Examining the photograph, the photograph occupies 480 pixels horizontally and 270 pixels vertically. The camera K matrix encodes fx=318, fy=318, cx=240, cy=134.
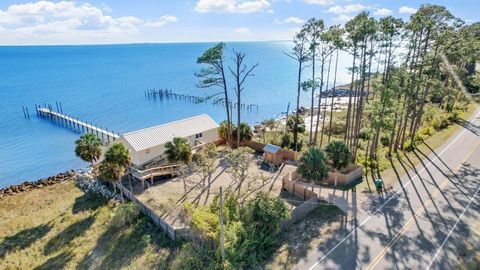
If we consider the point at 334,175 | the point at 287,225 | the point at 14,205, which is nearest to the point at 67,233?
the point at 14,205

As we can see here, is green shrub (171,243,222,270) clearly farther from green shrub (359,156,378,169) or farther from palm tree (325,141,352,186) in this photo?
green shrub (359,156,378,169)

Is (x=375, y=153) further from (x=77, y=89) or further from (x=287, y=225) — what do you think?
(x=77, y=89)

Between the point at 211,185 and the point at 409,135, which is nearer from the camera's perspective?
the point at 211,185

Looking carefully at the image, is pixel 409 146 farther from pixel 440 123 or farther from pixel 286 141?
pixel 286 141

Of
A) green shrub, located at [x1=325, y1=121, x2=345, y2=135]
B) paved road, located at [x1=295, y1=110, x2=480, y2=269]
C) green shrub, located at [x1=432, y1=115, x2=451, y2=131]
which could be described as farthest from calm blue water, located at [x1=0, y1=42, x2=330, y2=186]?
paved road, located at [x1=295, y1=110, x2=480, y2=269]

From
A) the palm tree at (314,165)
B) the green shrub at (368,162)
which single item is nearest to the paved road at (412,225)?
the green shrub at (368,162)

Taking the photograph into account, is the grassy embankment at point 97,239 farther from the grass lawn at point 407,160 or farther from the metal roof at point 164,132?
the grass lawn at point 407,160

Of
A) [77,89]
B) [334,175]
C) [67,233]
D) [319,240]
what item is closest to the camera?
[319,240]
